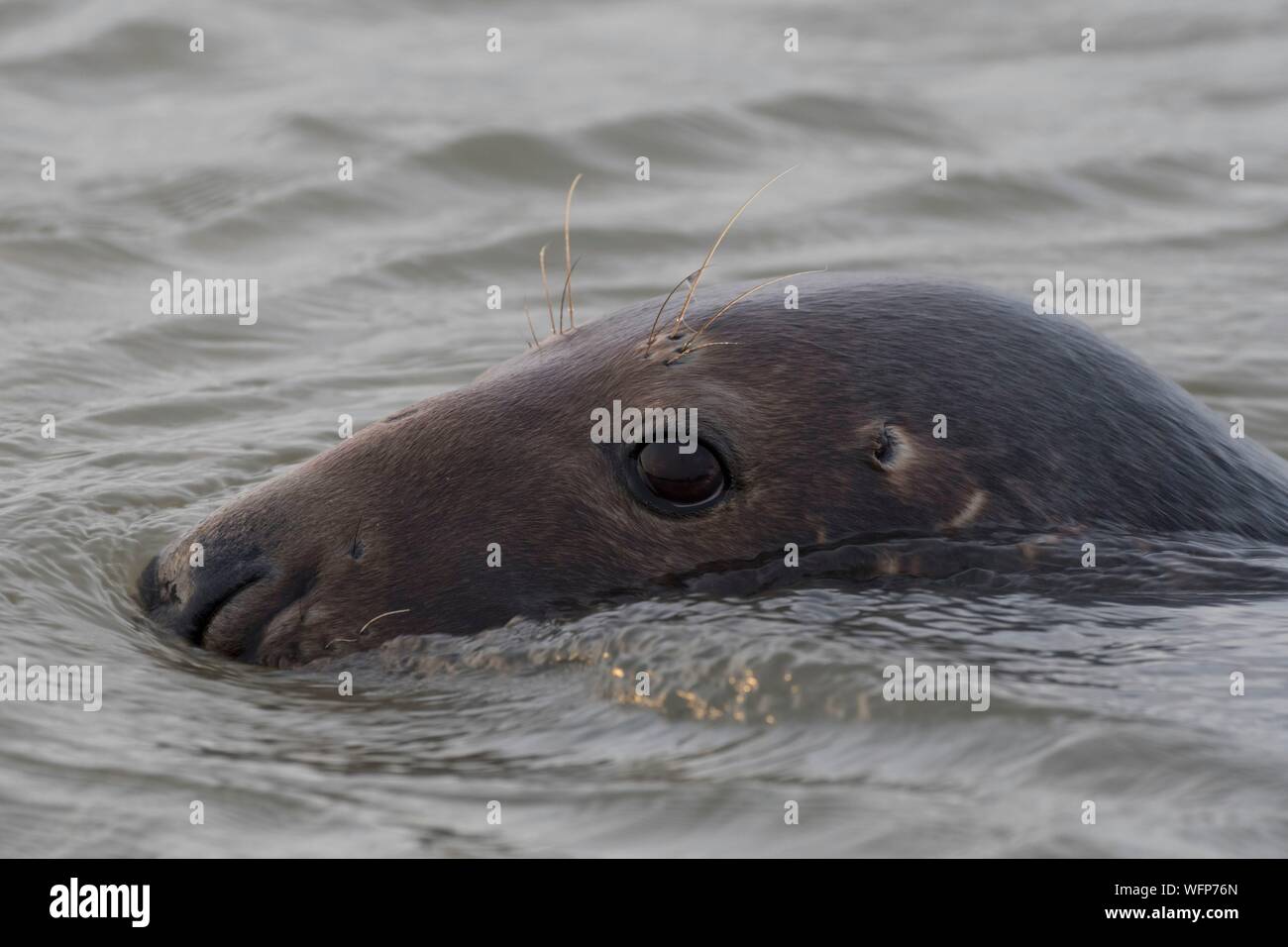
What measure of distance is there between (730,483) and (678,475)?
139mm

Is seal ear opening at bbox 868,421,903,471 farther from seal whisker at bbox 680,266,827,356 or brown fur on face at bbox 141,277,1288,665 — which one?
seal whisker at bbox 680,266,827,356

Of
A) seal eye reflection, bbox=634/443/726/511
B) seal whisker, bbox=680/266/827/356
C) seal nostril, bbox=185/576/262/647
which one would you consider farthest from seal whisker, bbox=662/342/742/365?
seal nostril, bbox=185/576/262/647

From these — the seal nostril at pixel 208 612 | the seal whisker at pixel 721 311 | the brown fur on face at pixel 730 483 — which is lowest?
the seal nostril at pixel 208 612

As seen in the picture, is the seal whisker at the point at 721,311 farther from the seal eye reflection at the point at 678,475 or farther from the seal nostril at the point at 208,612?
the seal nostril at the point at 208,612

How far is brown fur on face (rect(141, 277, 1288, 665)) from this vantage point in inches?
198

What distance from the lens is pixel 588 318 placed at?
922 centimetres

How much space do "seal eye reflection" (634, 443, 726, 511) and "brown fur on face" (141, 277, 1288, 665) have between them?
0.04 m

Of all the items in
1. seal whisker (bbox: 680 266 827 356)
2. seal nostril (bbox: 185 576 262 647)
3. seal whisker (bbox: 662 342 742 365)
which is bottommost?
seal nostril (bbox: 185 576 262 647)

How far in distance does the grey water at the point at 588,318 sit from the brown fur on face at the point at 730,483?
14 cm

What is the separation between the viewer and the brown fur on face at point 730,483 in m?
5.03

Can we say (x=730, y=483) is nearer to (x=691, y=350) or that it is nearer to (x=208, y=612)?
(x=691, y=350)

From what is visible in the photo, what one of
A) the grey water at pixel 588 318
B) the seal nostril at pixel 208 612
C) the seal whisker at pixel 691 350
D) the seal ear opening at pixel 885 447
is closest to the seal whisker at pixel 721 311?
the seal whisker at pixel 691 350

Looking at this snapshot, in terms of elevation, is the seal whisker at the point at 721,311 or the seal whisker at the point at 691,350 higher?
the seal whisker at the point at 721,311
